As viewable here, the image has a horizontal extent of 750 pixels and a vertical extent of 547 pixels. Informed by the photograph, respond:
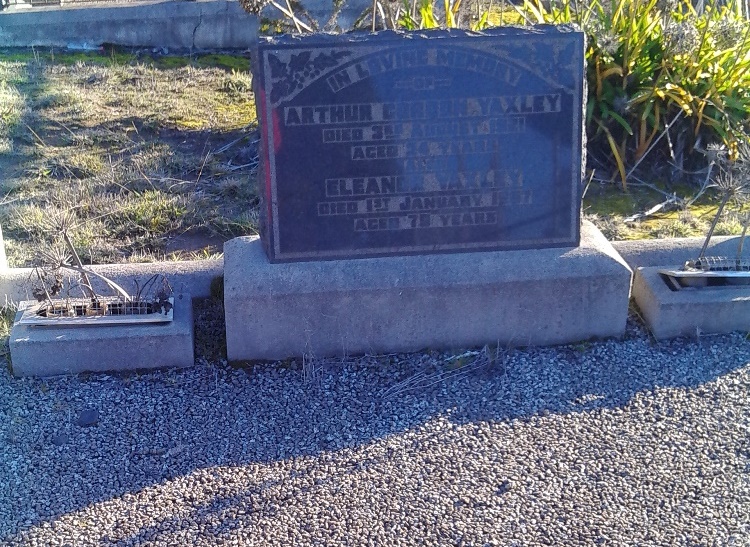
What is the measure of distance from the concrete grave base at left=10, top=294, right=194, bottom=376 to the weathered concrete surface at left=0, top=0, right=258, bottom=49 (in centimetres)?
671

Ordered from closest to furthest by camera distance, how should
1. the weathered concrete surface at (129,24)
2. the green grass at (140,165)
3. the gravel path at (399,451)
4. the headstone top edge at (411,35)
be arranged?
the gravel path at (399,451), the headstone top edge at (411,35), the green grass at (140,165), the weathered concrete surface at (129,24)

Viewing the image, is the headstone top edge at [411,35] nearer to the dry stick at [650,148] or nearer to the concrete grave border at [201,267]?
the concrete grave border at [201,267]

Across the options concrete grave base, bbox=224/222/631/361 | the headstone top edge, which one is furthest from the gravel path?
the headstone top edge

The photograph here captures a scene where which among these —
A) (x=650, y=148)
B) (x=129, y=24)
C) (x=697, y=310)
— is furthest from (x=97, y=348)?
(x=129, y=24)

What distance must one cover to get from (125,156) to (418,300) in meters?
3.79

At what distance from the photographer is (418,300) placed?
14.6 feet

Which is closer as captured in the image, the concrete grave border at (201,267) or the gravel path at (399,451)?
the gravel path at (399,451)

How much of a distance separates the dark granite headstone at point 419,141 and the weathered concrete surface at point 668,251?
626 millimetres

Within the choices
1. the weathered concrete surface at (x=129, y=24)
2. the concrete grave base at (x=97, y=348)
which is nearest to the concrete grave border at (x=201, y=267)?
the concrete grave base at (x=97, y=348)

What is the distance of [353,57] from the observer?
4.31 meters

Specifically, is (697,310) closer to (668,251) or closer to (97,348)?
(668,251)

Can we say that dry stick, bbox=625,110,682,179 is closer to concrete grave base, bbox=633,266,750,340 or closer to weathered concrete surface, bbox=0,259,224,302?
concrete grave base, bbox=633,266,750,340

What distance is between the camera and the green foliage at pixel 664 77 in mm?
6383

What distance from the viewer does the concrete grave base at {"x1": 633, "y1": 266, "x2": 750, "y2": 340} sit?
4.61 metres
